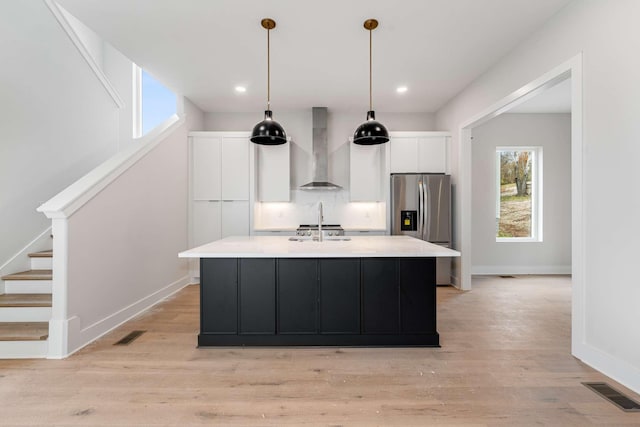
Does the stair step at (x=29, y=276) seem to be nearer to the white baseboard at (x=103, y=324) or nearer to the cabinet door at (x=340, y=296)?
the white baseboard at (x=103, y=324)

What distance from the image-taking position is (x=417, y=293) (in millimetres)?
2783

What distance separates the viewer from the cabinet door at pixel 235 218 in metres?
5.11

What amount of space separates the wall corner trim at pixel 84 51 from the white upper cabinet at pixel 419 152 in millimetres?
4304

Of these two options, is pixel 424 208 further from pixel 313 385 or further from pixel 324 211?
pixel 313 385

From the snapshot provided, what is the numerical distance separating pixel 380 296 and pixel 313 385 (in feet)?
3.12

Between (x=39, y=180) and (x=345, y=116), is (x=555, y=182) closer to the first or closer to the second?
(x=345, y=116)

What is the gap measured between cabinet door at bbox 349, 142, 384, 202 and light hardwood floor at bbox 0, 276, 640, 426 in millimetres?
2648

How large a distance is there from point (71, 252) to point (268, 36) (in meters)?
2.60

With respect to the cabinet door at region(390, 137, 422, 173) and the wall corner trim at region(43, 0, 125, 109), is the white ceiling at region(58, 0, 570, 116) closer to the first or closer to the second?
the cabinet door at region(390, 137, 422, 173)

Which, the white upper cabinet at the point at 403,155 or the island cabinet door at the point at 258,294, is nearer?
the island cabinet door at the point at 258,294

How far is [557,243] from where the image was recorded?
5840mm

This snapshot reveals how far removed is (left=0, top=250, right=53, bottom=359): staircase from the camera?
8.31 ft

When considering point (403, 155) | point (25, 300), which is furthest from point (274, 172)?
point (25, 300)

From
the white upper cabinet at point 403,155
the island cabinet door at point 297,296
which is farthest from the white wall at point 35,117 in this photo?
the white upper cabinet at point 403,155
